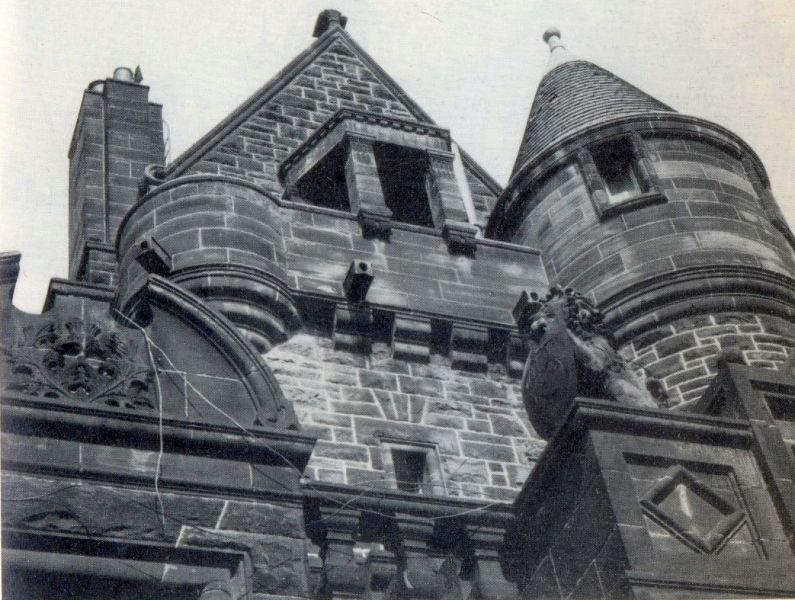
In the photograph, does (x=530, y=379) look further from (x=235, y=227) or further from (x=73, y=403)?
(x=235, y=227)

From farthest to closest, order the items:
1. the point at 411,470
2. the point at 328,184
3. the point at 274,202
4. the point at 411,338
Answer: the point at 328,184
the point at 274,202
the point at 411,338
the point at 411,470

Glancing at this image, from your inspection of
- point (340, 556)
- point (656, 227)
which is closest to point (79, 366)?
point (340, 556)

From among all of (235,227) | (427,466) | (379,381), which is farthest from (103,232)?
(427,466)

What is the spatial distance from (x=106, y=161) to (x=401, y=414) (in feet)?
18.8

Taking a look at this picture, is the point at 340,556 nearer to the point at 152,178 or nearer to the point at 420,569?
the point at 420,569

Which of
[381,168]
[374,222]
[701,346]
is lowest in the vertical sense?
[701,346]

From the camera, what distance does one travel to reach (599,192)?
15.5 meters

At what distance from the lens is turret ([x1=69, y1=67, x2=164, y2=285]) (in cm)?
1570

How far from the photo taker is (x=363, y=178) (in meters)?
15.9

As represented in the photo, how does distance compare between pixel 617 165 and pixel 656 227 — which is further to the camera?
pixel 617 165

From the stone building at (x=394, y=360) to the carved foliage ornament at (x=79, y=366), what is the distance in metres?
0.02

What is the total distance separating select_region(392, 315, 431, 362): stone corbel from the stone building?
0.13 feet

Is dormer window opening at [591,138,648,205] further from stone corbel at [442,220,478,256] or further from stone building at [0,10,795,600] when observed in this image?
stone corbel at [442,220,478,256]

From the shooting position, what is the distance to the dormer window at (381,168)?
1606cm
